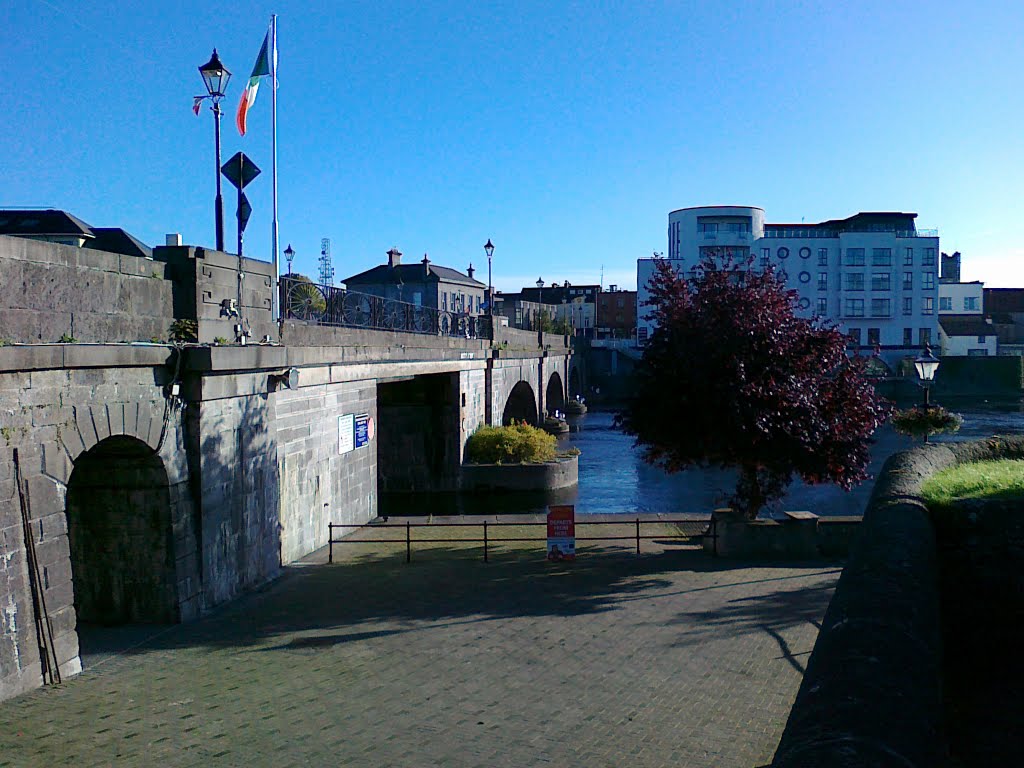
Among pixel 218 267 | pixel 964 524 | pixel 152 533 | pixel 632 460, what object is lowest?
pixel 632 460

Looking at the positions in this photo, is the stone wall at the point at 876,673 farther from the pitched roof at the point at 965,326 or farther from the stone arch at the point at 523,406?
the pitched roof at the point at 965,326

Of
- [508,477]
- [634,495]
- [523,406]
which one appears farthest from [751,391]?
[523,406]

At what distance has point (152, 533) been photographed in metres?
11.5

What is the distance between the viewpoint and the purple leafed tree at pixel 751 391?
15.7 metres

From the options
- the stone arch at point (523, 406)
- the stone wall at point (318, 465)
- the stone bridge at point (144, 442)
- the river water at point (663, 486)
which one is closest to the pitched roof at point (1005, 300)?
the river water at point (663, 486)

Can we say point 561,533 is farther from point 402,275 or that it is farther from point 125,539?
point 402,275

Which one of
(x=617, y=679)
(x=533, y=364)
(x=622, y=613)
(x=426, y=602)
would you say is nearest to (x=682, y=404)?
(x=622, y=613)

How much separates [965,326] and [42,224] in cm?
10559

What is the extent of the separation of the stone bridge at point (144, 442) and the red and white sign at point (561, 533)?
468cm

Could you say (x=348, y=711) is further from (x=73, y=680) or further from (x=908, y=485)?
(x=908, y=485)

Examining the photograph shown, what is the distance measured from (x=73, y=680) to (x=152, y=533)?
259 centimetres

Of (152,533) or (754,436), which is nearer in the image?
(152,533)

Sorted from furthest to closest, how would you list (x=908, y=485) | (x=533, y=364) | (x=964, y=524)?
(x=533, y=364) → (x=908, y=485) → (x=964, y=524)

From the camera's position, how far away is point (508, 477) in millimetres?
33219
